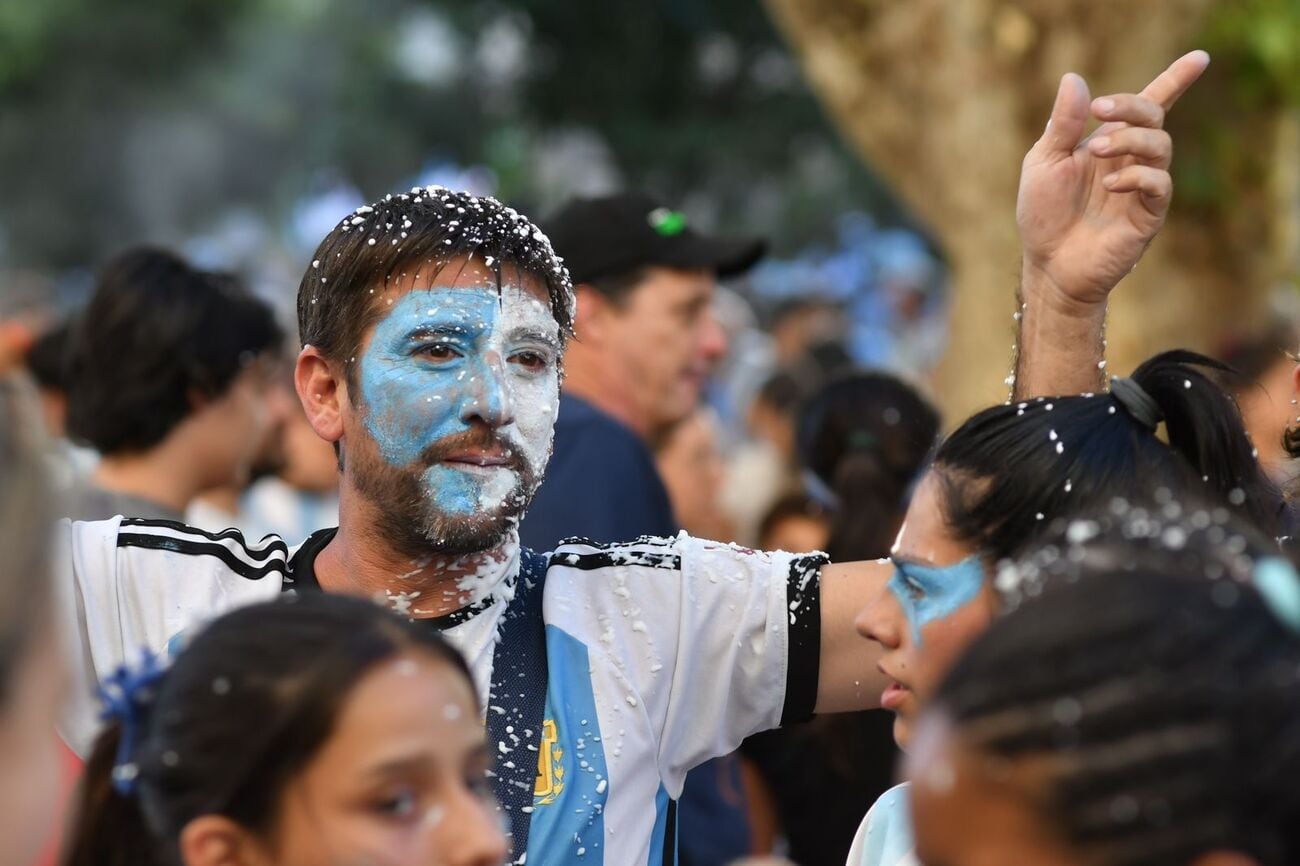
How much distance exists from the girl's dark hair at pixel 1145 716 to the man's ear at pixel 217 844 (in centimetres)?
82

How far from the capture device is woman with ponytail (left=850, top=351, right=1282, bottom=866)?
2.28m

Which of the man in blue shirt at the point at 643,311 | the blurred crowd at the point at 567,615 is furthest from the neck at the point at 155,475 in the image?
the man in blue shirt at the point at 643,311

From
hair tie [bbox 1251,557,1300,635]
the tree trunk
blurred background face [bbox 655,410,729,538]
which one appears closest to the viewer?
hair tie [bbox 1251,557,1300,635]

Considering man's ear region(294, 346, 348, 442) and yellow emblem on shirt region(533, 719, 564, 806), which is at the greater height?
man's ear region(294, 346, 348, 442)

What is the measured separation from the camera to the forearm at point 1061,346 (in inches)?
109

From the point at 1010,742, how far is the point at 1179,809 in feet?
0.49

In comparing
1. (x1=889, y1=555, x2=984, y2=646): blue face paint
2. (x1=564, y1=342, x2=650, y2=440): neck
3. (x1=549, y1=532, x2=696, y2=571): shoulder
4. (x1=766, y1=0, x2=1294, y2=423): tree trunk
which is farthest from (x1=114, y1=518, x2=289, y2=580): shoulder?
(x1=766, y1=0, x2=1294, y2=423): tree trunk

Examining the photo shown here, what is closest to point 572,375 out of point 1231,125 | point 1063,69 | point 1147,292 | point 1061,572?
point 1061,572

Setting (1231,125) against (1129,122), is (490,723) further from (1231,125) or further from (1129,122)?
(1231,125)

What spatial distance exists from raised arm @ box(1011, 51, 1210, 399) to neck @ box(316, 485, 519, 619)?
0.93m

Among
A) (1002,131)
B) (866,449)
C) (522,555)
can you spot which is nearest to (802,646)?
(522,555)

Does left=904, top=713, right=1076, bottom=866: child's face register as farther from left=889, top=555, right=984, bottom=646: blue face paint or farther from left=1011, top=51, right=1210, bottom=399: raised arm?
left=1011, top=51, right=1210, bottom=399: raised arm

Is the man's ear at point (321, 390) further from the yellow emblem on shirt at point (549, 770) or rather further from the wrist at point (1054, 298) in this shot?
the wrist at point (1054, 298)

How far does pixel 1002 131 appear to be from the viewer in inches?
295
